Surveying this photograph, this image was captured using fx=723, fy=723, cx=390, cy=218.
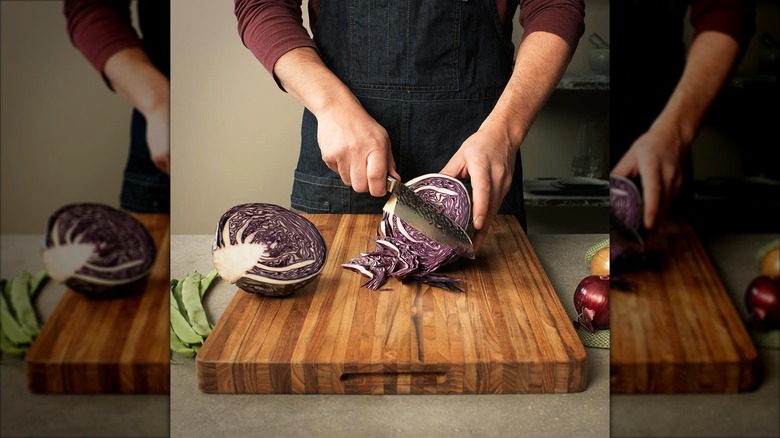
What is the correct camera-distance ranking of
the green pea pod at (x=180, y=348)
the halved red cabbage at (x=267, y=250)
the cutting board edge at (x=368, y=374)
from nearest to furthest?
the cutting board edge at (x=368, y=374) → the green pea pod at (x=180, y=348) → the halved red cabbage at (x=267, y=250)

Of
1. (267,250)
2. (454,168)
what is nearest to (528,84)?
(454,168)

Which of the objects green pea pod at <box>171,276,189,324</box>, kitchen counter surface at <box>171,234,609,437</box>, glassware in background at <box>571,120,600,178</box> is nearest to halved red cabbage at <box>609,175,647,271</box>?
kitchen counter surface at <box>171,234,609,437</box>

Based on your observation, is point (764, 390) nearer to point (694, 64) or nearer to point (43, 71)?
point (694, 64)

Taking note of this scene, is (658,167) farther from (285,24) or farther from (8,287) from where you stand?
(285,24)

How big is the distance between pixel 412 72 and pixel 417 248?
22.6 inches

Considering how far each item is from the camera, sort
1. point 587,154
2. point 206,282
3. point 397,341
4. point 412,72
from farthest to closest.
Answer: point 587,154 → point 412,72 → point 206,282 → point 397,341

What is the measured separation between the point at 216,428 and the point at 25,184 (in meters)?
0.77

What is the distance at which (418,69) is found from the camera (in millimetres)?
1888

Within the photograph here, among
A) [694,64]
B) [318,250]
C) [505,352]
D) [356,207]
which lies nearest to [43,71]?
[694,64]

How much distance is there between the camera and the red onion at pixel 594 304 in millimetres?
1237

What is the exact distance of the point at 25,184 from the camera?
25 centimetres

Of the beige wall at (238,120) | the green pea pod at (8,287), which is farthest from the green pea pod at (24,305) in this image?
the beige wall at (238,120)

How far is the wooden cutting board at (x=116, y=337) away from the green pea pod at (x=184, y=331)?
3.18 ft

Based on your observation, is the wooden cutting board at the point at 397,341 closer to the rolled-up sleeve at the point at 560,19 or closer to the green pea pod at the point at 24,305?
the rolled-up sleeve at the point at 560,19
